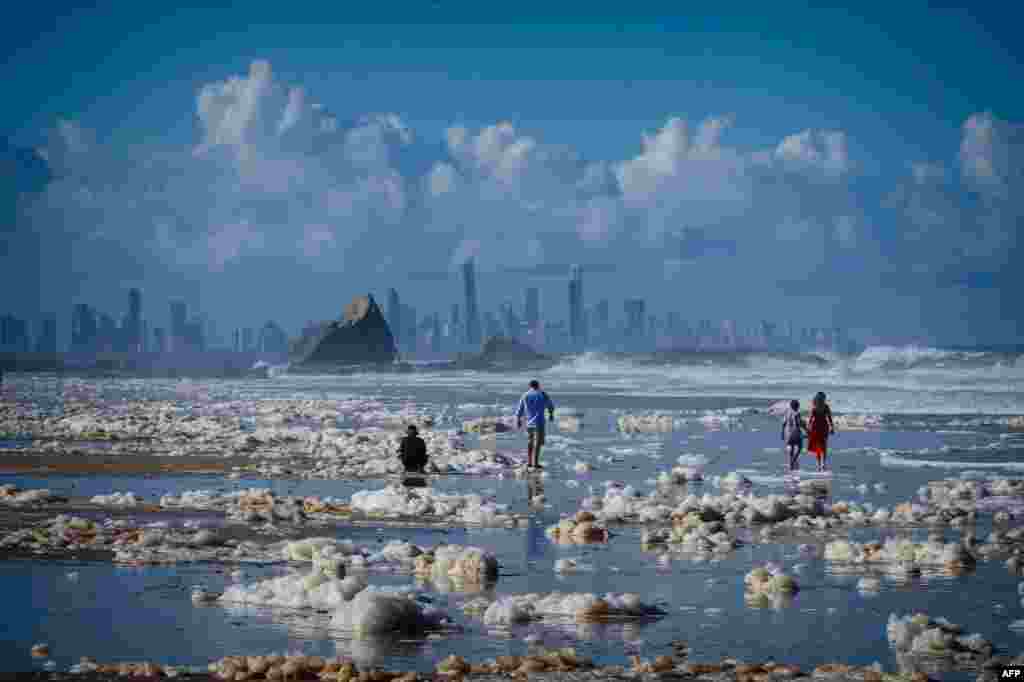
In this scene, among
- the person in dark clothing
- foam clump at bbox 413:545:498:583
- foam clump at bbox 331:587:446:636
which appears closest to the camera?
foam clump at bbox 331:587:446:636

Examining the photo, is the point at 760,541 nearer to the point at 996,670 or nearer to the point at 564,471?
the point at 996,670

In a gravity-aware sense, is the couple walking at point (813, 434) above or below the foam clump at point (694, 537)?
above

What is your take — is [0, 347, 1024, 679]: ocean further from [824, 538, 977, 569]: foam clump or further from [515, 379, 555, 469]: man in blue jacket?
[515, 379, 555, 469]: man in blue jacket

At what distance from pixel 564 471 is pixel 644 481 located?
253cm

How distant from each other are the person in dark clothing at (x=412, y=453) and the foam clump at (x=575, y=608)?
13.8m

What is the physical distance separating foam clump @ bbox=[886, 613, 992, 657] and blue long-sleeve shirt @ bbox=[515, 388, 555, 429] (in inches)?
653

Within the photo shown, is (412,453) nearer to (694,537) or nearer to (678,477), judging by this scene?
(678,477)

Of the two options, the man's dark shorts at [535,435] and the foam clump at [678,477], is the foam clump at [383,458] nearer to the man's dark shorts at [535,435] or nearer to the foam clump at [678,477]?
the man's dark shorts at [535,435]

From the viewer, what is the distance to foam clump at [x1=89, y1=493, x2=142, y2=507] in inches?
758

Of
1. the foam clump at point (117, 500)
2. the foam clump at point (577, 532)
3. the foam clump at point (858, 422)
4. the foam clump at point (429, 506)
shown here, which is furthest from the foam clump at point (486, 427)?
the foam clump at point (577, 532)

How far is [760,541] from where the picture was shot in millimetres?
16156

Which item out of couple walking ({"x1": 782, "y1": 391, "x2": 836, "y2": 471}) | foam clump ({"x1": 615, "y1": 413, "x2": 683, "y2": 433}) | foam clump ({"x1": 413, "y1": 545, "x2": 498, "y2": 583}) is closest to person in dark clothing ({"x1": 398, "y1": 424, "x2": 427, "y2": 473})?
couple walking ({"x1": 782, "y1": 391, "x2": 836, "y2": 471})

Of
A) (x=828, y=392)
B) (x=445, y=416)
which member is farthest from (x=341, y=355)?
(x=445, y=416)

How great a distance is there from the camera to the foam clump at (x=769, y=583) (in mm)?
12461
